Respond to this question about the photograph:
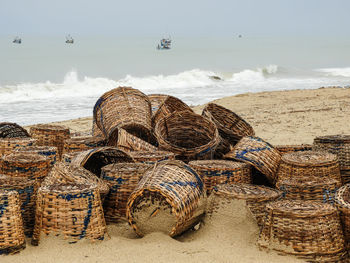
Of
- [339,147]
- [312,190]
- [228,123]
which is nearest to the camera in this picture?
[312,190]

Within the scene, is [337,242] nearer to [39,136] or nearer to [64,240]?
[64,240]

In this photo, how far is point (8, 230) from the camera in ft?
11.4

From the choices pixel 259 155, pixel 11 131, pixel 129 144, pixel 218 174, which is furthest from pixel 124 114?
pixel 218 174

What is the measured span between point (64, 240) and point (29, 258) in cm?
26

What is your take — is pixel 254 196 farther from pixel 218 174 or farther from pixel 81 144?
pixel 81 144

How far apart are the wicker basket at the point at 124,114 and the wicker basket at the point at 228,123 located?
762mm

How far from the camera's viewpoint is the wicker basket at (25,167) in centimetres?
455

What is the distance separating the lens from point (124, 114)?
623 centimetres

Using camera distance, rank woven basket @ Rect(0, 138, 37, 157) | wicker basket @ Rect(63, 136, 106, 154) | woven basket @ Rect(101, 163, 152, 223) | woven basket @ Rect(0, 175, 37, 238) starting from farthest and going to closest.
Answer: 1. wicker basket @ Rect(63, 136, 106, 154)
2. woven basket @ Rect(0, 138, 37, 157)
3. woven basket @ Rect(101, 163, 152, 223)
4. woven basket @ Rect(0, 175, 37, 238)

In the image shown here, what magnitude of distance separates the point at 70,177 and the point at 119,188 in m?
0.45

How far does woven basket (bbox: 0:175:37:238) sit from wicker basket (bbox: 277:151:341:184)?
2269 mm

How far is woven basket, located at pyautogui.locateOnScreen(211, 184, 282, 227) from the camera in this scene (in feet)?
13.3

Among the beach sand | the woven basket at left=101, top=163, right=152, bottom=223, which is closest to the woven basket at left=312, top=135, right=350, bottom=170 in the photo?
the beach sand

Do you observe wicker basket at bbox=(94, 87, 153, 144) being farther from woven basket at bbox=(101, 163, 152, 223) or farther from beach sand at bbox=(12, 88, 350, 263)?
beach sand at bbox=(12, 88, 350, 263)
